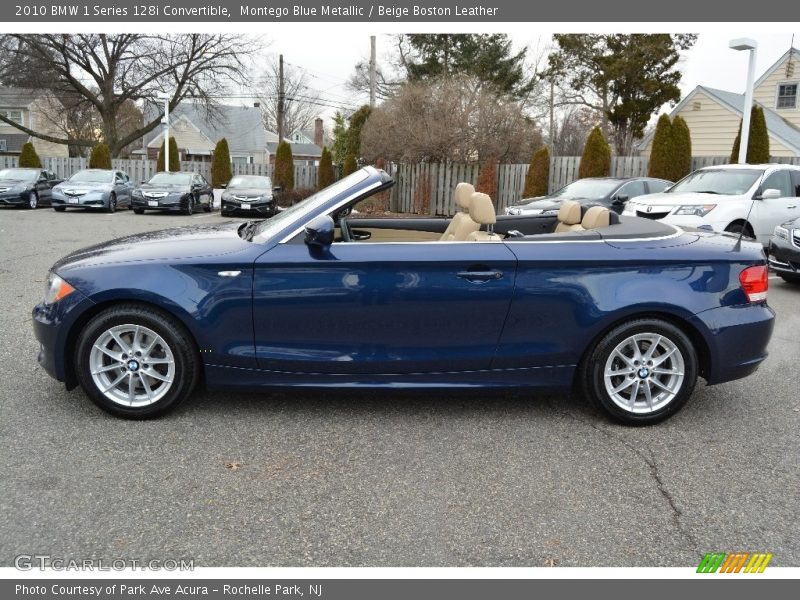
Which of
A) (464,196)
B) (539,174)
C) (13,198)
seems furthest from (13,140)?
(464,196)

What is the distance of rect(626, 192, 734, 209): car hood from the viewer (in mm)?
11133

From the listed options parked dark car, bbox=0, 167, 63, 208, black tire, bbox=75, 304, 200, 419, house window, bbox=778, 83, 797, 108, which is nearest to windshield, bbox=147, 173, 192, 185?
parked dark car, bbox=0, 167, 63, 208

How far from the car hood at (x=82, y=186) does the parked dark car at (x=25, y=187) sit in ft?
3.90

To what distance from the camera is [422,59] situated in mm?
36656

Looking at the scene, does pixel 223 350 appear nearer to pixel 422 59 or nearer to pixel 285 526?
pixel 285 526

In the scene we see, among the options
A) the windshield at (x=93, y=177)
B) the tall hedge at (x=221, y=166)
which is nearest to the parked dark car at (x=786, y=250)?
the windshield at (x=93, y=177)

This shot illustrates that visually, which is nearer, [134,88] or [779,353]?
[779,353]

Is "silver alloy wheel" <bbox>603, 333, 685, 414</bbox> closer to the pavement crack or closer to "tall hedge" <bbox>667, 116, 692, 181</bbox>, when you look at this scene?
the pavement crack

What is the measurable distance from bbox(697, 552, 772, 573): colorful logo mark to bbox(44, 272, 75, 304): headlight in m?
3.63

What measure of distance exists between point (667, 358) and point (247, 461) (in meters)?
2.61

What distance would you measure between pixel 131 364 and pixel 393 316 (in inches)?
62.5

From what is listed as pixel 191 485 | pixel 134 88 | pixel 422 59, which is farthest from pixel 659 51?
pixel 191 485

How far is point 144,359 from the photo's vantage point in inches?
163

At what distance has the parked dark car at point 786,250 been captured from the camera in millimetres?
9453
